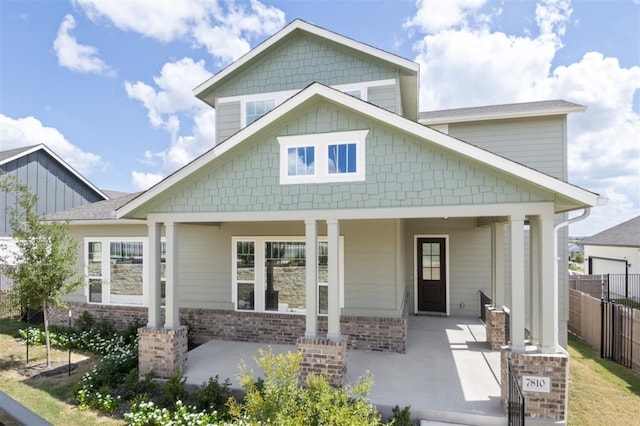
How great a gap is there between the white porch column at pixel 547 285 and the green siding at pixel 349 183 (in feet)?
1.66

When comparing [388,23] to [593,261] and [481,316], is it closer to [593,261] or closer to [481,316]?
[481,316]

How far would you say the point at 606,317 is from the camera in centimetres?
923

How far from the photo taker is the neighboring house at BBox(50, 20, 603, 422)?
18.7 ft

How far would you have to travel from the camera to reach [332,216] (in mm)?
6219

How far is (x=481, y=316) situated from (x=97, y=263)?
12.4 meters

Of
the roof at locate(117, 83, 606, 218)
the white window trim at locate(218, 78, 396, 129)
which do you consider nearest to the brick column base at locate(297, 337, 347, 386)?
the roof at locate(117, 83, 606, 218)

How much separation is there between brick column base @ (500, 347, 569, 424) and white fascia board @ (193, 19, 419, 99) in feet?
22.2

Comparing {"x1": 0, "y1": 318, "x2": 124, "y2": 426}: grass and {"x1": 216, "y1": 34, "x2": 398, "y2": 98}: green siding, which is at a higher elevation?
{"x1": 216, "y1": 34, "x2": 398, "y2": 98}: green siding

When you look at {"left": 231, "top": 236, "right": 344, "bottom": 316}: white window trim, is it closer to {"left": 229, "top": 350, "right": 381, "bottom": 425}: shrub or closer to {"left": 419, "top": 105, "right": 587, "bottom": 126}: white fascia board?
{"left": 229, "top": 350, "right": 381, "bottom": 425}: shrub

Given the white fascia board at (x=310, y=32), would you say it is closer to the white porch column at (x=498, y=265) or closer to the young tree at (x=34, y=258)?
the white porch column at (x=498, y=265)

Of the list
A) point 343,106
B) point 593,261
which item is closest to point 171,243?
point 343,106

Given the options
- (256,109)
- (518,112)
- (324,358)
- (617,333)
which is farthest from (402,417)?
(518,112)

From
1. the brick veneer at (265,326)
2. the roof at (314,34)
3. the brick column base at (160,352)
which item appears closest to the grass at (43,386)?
the brick column base at (160,352)

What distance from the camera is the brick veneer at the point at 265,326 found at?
7978 mm
